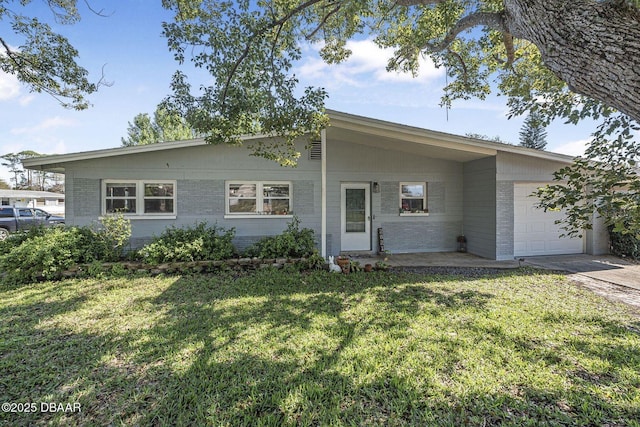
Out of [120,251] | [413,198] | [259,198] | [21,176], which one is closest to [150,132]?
[120,251]

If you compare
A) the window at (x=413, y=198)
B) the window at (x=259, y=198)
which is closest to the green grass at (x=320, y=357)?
the window at (x=259, y=198)

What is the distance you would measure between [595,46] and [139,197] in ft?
29.1

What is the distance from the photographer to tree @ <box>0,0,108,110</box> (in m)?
7.36

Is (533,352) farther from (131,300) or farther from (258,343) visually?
(131,300)

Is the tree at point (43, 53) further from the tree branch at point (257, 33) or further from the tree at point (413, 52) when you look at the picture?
the tree branch at point (257, 33)

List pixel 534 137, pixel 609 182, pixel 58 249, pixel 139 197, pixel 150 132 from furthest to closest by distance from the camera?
pixel 534 137 → pixel 150 132 → pixel 139 197 → pixel 58 249 → pixel 609 182

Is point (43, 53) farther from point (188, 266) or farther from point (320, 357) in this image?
point (320, 357)

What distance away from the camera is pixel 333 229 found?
8461 mm

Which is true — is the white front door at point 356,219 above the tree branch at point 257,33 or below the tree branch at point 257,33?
below

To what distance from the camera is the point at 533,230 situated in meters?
8.71

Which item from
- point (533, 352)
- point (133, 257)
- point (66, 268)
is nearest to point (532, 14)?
point (533, 352)

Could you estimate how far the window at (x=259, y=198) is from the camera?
8148mm

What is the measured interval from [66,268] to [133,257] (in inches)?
47.5

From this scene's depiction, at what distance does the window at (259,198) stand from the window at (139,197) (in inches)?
62.1
